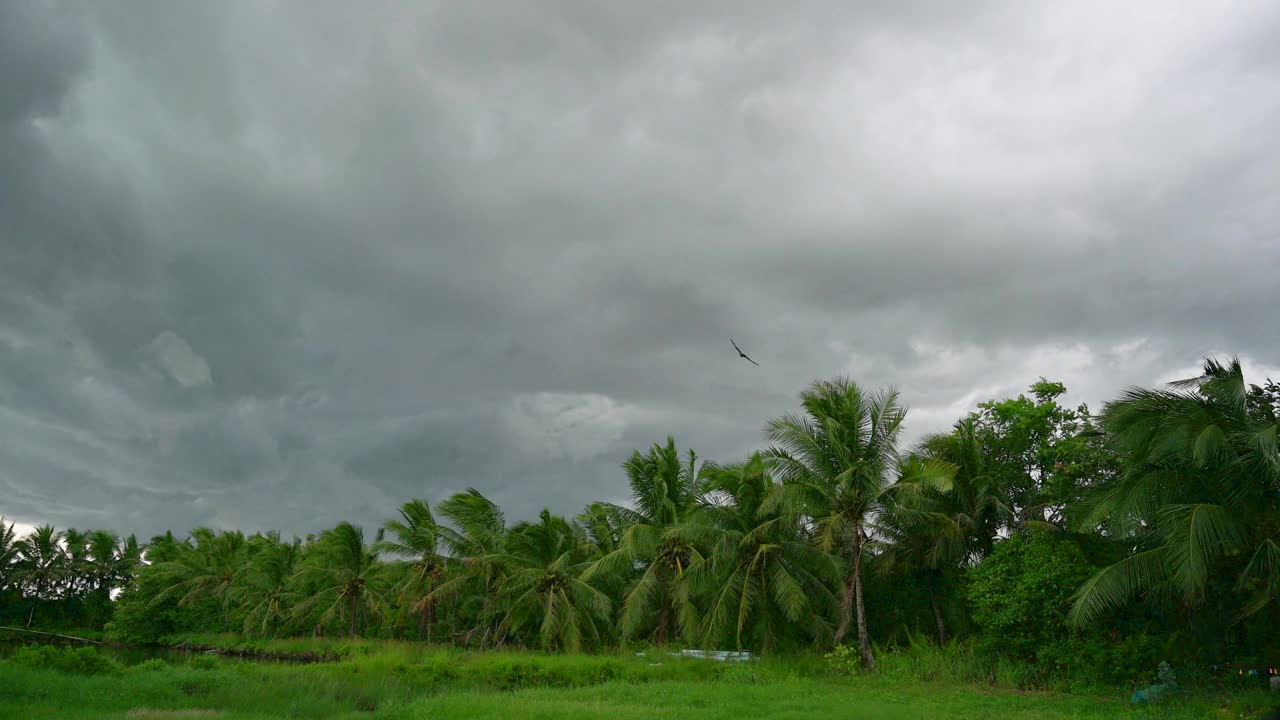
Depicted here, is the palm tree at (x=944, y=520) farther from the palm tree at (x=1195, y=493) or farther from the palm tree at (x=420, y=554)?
the palm tree at (x=420, y=554)

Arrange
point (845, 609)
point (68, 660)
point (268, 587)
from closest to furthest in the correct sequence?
1. point (68, 660)
2. point (845, 609)
3. point (268, 587)

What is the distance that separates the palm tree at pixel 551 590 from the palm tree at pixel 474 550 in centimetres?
74

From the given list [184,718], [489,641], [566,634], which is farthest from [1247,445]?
[489,641]

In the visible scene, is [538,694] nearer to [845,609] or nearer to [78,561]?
[845,609]

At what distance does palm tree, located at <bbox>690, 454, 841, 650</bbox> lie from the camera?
2388cm

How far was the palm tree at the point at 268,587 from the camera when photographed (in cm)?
4756

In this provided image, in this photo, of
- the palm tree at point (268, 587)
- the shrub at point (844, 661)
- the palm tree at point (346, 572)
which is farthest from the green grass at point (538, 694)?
the palm tree at point (268, 587)

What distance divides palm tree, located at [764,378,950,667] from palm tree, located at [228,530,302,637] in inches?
1423

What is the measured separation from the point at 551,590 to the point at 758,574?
9.50m

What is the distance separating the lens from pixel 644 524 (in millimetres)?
28062

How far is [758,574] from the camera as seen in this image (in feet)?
81.1

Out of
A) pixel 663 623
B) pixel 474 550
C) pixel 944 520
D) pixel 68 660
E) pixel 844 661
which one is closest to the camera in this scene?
pixel 68 660

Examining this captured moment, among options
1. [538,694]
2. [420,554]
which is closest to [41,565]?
→ [420,554]

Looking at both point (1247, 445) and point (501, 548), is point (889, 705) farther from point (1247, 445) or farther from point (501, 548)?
point (501, 548)
